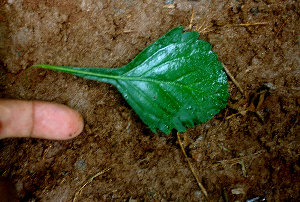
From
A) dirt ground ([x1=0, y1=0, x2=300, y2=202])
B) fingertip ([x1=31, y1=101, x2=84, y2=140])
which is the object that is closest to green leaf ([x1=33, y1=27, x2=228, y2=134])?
dirt ground ([x1=0, y1=0, x2=300, y2=202])

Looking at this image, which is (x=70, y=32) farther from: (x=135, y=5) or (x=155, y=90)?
(x=155, y=90)

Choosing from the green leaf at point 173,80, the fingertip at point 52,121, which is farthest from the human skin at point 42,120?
the green leaf at point 173,80

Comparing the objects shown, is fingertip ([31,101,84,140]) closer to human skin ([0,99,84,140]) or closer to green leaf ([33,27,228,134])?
human skin ([0,99,84,140])

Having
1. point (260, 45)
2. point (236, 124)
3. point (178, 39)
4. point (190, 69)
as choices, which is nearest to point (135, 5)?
point (178, 39)

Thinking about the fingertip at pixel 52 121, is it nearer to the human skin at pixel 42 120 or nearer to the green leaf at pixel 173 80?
the human skin at pixel 42 120
